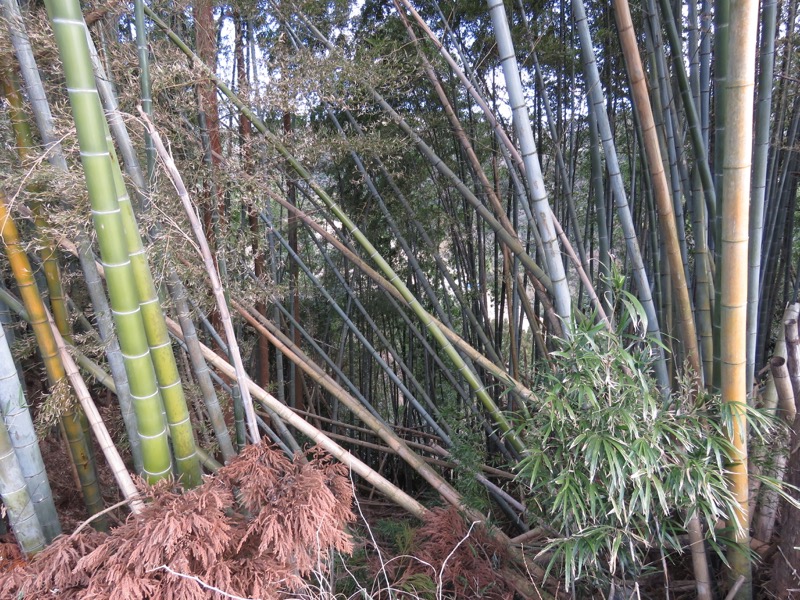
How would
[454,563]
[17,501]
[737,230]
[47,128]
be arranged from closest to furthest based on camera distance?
1. [737,230]
2. [17,501]
3. [47,128]
4. [454,563]

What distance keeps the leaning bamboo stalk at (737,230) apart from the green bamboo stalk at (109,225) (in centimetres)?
153

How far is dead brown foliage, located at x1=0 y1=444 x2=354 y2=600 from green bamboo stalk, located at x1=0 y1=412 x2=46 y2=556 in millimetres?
242

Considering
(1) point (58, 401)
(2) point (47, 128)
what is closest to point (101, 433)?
(1) point (58, 401)

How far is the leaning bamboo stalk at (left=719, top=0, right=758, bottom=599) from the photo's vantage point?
3.80ft

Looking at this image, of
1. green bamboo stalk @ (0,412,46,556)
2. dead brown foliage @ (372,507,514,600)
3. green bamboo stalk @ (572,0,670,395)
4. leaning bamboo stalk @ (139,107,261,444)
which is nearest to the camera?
leaning bamboo stalk @ (139,107,261,444)

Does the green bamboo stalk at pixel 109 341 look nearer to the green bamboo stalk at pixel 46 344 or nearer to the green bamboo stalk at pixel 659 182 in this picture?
the green bamboo stalk at pixel 46 344

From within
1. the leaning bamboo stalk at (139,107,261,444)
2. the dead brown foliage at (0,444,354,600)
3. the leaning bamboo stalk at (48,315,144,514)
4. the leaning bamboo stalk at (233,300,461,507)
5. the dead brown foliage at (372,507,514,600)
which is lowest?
the dead brown foliage at (372,507,514,600)

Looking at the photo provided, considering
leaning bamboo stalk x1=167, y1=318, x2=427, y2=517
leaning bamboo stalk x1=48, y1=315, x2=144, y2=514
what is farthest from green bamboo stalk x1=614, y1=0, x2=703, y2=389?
leaning bamboo stalk x1=48, y1=315, x2=144, y2=514

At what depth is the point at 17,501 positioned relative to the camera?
142cm

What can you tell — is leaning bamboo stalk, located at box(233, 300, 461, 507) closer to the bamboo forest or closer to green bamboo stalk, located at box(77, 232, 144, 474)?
the bamboo forest

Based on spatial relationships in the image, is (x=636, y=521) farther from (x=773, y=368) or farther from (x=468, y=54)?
(x=468, y=54)

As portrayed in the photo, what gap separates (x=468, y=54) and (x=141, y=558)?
3399 mm

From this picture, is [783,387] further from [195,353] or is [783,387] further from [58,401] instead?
[58,401]

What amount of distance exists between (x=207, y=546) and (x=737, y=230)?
62.3 inches
